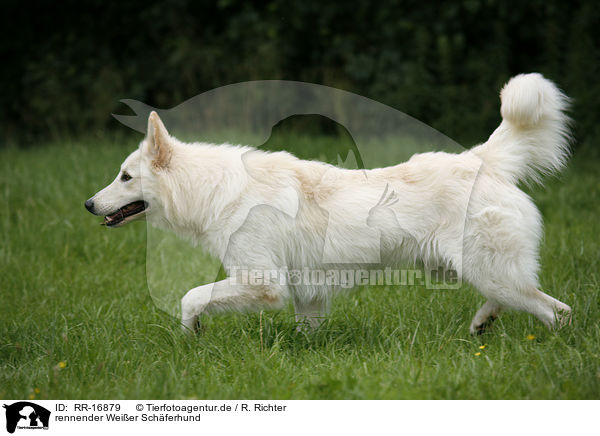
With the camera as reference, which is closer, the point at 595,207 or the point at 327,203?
the point at 327,203

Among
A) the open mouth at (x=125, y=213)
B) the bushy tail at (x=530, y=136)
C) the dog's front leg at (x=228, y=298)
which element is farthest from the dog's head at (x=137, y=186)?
the bushy tail at (x=530, y=136)

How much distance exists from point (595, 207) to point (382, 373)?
175 inches

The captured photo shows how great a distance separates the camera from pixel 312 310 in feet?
13.1

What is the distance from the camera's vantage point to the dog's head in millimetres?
3691

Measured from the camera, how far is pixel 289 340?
12.2 feet

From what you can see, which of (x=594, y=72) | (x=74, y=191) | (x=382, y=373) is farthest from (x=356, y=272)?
(x=594, y=72)

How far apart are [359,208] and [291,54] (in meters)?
8.79

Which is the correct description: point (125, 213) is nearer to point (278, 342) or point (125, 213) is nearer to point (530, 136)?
point (278, 342)

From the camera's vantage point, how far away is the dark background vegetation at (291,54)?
9.72 metres

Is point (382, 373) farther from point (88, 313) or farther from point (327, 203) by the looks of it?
point (88, 313)

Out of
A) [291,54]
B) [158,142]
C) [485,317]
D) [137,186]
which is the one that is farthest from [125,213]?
[291,54]

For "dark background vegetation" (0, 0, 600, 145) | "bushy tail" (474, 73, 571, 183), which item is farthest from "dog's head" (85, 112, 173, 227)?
"dark background vegetation" (0, 0, 600, 145)
